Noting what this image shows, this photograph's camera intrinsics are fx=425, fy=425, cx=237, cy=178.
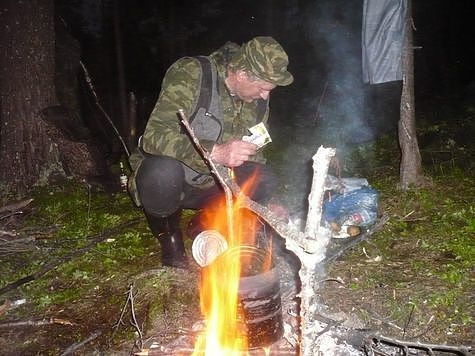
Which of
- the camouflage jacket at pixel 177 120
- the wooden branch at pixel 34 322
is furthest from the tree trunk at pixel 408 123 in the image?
the wooden branch at pixel 34 322

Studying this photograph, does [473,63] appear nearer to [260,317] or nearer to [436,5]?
[436,5]

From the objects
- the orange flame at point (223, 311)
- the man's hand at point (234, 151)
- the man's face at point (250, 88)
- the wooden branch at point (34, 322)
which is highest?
the man's face at point (250, 88)

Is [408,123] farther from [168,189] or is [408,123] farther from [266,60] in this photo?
[168,189]

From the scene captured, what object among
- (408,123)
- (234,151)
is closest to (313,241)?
(234,151)

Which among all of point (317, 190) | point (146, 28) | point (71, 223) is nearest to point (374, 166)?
point (71, 223)

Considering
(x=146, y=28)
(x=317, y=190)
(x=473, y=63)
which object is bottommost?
(x=473, y=63)

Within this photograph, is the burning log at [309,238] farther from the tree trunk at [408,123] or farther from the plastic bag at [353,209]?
the tree trunk at [408,123]

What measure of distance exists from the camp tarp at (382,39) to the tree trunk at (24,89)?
4.12 metres

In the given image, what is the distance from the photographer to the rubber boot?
11.4 feet

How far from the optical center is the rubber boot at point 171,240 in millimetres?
3463

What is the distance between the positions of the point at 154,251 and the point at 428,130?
558 centimetres

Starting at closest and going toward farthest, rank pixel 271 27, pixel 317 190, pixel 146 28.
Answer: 1. pixel 317 190
2. pixel 146 28
3. pixel 271 27

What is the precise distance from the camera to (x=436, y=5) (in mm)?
15508

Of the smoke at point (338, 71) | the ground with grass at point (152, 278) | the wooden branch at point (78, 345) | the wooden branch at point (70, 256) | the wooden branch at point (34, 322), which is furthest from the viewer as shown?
the smoke at point (338, 71)
